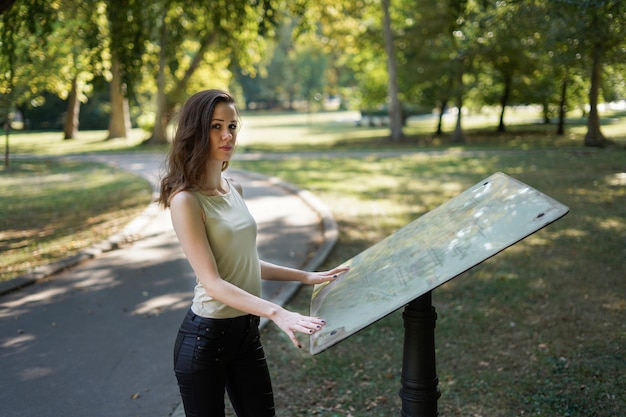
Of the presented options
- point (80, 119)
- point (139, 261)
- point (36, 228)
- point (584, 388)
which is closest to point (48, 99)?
point (80, 119)

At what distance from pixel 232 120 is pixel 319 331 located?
98 centimetres

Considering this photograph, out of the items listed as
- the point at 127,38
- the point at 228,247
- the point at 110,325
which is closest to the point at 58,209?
the point at 127,38

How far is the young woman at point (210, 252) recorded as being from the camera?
2.74 meters

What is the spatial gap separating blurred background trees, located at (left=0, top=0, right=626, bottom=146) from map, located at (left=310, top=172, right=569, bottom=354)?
2.57 m

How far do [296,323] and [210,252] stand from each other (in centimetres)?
49

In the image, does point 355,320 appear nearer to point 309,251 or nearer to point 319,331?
point 319,331

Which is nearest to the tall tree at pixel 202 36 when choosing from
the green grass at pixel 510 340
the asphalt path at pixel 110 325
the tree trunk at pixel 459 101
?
the asphalt path at pixel 110 325

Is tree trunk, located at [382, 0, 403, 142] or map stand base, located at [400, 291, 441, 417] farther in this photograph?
tree trunk, located at [382, 0, 403, 142]

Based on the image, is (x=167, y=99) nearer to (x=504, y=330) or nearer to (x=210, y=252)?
(x=504, y=330)

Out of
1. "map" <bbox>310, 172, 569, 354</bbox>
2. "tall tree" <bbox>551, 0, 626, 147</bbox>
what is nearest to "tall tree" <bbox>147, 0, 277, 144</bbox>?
"map" <bbox>310, 172, 569, 354</bbox>

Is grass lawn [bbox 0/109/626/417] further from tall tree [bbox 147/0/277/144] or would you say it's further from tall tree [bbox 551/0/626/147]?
tall tree [bbox 551/0/626/147]

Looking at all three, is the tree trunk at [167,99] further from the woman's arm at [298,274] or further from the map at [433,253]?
the map at [433,253]

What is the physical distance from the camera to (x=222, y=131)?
9.46 ft

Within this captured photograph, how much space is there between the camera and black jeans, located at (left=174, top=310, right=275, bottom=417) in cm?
286
